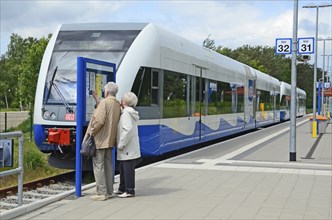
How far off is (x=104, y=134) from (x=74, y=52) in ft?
14.5

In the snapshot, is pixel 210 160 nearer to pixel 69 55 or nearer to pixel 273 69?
pixel 69 55

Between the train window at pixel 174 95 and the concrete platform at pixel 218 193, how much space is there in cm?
126

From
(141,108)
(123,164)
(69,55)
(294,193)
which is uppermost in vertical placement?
(69,55)

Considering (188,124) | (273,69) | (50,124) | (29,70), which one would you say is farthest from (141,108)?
(273,69)

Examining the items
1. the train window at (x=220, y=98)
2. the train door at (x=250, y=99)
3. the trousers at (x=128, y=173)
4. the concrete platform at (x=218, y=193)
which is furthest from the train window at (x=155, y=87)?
the train door at (x=250, y=99)

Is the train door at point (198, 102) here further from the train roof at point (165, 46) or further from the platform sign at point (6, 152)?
the platform sign at point (6, 152)

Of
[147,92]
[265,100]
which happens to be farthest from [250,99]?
[147,92]

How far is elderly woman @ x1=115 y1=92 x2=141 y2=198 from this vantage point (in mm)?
7590

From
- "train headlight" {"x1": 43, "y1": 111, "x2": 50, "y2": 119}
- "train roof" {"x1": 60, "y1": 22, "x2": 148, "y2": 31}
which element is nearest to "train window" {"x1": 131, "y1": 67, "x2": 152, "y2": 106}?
"train roof" {"x1": 60, "y1": 22, "x2": 148, "y2": 31}

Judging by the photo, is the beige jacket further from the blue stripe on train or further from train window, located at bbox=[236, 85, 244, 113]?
train window, located at bbox=[236, 85, 244, 113]

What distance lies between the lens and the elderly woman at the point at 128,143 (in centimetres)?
759

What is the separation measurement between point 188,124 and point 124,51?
156 inches

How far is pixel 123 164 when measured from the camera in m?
7.76

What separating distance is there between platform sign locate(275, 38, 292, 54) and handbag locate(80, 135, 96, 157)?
7.67m
